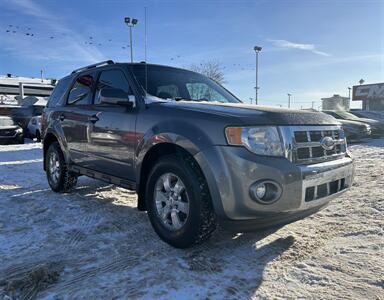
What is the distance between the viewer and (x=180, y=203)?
11.4ft

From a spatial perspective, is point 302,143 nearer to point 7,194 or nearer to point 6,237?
point 6,237

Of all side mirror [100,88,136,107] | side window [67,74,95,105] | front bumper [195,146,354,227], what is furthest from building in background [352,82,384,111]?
front bumper [195,146,354,227]

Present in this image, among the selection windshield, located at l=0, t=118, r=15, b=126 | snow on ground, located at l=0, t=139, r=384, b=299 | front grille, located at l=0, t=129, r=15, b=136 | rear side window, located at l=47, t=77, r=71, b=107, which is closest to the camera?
snow on ground, located at l=0, t=139, r=384, b=299

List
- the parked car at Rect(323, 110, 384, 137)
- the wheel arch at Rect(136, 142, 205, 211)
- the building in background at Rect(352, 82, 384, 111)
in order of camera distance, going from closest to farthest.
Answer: the wheel arch at Rect(136, 142, 205, 211), the parked car at Rect(323, 110, 384, 137), the building in background at Rect(352, 82, 384, 111)

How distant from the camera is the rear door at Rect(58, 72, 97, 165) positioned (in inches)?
199

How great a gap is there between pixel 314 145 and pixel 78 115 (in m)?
3.21

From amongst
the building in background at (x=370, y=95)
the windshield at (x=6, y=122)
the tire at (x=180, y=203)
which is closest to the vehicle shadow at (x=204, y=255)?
the tire at (x=180, y=203)

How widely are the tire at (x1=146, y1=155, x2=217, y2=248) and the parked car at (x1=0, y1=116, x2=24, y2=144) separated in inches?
537

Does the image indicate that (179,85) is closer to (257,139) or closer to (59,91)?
(257,139)

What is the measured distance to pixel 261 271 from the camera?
3.07 metres

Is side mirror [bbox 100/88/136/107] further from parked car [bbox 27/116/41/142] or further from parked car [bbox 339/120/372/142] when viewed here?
parked car [bbox 27/116/41/142]

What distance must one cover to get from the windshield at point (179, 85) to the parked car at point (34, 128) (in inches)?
576

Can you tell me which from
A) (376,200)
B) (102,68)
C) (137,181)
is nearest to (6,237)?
(137,181)

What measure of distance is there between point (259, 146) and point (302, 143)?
0.43 metres
